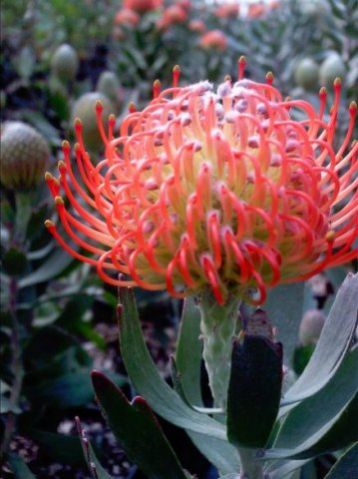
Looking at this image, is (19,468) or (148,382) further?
(19,468)

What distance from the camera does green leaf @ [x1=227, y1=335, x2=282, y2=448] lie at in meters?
0.93

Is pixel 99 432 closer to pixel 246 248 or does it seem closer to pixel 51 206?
pixel 51 206

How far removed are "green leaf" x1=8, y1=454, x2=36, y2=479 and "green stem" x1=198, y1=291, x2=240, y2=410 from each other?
0.48 m

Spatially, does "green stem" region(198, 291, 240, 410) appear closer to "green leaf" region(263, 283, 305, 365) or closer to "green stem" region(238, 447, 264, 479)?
"green stem" region(238, 447, 264, 479)

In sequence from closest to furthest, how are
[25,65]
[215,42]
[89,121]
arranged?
1. [89,121]
2. [25,65]
3. [215,42]

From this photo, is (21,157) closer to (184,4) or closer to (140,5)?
(140,5)

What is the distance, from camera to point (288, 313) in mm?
1367

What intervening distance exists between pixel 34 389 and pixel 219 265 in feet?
3.34

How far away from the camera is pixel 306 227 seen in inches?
41.1

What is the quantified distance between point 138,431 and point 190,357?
26 cm

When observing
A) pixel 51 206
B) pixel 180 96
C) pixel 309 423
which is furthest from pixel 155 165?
pixel 51 206

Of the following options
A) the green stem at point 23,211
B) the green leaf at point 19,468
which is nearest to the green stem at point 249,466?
the green leaf at point 19,468

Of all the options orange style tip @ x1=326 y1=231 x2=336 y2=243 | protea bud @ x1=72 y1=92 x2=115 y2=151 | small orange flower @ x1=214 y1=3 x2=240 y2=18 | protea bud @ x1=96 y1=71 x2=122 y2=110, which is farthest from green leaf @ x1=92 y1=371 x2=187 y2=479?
small orange flower @ x1=214 y1=3 x2=240 y2=18

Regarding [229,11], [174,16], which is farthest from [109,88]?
[229,11]
